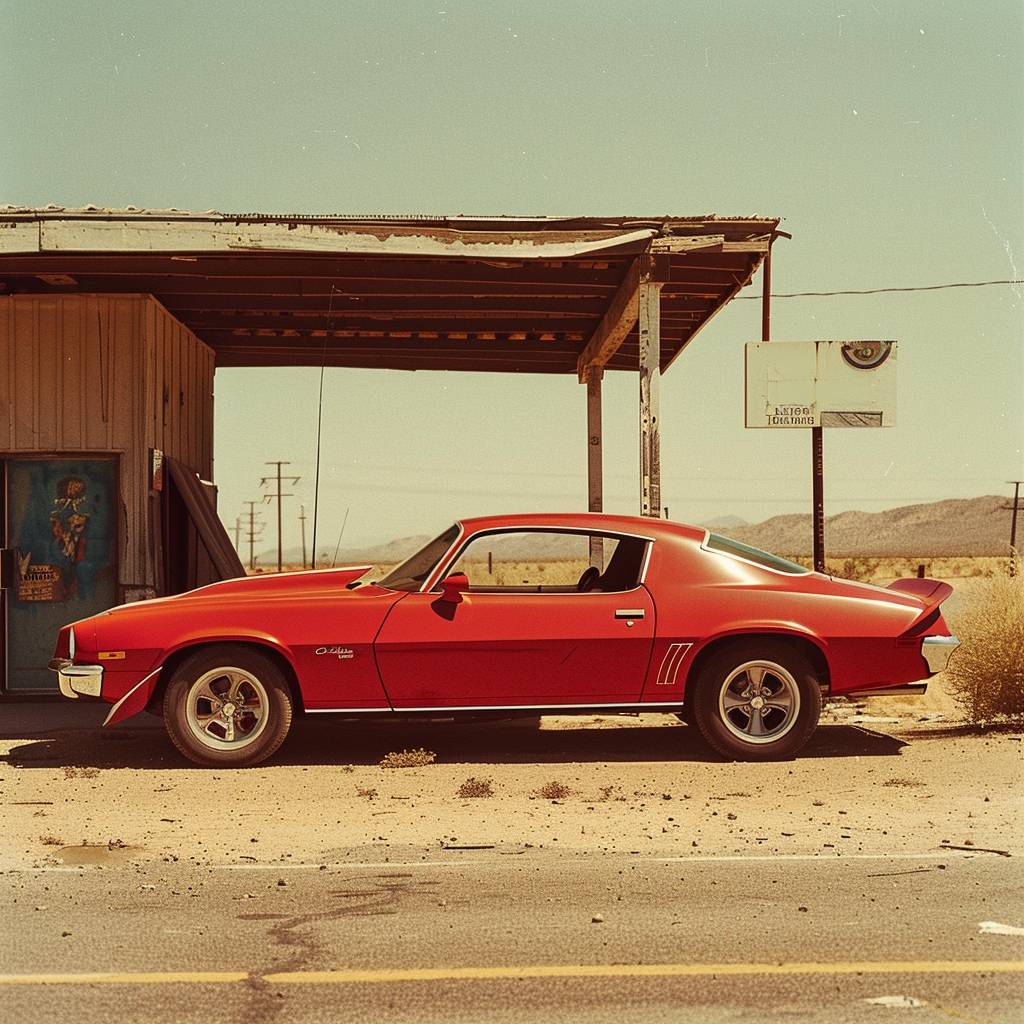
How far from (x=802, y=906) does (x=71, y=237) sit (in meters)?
8.06

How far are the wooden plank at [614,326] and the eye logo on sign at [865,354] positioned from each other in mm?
3243

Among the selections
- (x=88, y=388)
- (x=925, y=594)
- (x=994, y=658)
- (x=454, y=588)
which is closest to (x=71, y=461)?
(x=88, y=388)

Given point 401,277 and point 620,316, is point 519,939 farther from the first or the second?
point 620,316

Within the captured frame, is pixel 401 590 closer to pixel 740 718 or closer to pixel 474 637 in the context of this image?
pixel 474 637

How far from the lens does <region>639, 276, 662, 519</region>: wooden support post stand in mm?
11555

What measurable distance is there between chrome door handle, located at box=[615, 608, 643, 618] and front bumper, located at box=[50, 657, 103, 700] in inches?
135

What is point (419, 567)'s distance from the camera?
29.8ft

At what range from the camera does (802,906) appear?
525 centimetres

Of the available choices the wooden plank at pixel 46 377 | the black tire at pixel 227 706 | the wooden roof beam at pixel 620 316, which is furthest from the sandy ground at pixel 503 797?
the wooden roof beam at pixel 620 316

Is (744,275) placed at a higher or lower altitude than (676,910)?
higher

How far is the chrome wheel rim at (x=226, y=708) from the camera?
8.73 m

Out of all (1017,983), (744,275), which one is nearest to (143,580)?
(744,275)

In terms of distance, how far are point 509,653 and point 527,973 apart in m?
4.34

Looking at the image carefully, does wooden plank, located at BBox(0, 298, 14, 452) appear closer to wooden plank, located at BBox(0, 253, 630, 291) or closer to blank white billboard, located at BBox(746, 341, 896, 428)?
wooden plank, located at BBox(0, 253, 630, 291)
